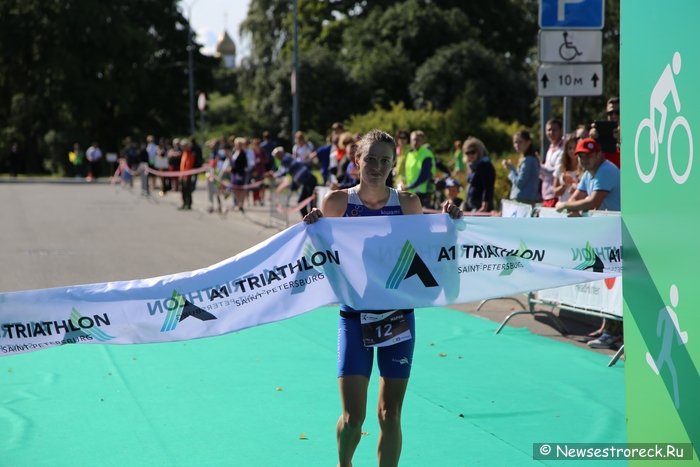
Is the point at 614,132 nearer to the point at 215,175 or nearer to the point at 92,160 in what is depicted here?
the point at 215,175

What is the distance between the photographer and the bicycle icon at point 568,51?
491 inches

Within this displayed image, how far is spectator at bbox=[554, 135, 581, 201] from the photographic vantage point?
40.1 feet

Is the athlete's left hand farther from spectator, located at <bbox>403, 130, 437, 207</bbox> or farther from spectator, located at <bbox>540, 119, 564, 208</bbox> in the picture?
spectator, located at <bbox>403, 130, 437, 207</bbox>

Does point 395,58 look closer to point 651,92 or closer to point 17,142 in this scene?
point 17,142

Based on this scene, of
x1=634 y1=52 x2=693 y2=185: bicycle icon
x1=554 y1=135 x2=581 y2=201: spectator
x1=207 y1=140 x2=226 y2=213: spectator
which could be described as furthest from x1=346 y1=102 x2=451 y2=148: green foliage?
x1=634 y1=52 x2=693 y2=185: bicycle icon

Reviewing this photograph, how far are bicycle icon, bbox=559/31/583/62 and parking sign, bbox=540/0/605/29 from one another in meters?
0.21

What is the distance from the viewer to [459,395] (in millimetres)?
7910

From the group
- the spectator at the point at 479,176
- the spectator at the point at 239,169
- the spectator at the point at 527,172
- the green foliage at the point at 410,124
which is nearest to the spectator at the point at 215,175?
the spectator at the point at 239,169

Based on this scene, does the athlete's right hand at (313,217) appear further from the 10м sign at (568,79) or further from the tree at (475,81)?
the tree at (475,81)

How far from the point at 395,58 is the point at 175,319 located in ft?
176

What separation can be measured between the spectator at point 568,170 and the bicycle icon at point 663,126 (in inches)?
296

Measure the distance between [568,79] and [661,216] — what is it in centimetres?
826

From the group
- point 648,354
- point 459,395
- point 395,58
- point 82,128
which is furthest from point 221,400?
point 82,128

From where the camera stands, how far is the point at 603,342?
32.9 ft
